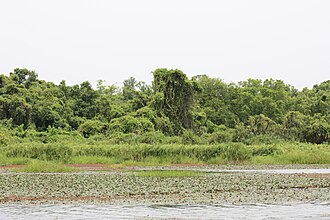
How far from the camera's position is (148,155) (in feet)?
116

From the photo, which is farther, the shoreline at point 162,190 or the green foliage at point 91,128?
the green foliage at point 91,128

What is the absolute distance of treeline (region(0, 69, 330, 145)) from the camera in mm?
46469

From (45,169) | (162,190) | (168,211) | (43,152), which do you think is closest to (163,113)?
(43,152)

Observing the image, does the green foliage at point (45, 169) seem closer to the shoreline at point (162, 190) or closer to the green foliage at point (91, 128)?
the shoreline at point (162, 190)

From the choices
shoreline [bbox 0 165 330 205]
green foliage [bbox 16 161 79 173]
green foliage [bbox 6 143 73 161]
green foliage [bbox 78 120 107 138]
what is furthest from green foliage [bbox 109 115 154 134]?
shoreline [bbox 0 165 330 205]

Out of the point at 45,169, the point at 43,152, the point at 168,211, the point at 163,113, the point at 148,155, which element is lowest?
the point at 168,211

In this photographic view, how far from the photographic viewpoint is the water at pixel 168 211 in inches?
488

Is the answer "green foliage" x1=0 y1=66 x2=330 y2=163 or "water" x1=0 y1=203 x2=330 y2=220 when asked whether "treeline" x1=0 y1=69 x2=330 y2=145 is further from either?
"water" x1=0 y1=203 x2=330 y2=220

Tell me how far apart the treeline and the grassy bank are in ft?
19.2

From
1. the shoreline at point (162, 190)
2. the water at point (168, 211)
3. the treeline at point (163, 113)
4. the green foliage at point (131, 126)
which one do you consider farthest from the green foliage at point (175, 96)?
the water at point (168, 211)

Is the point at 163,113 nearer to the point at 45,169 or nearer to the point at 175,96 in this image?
the point at 175,96

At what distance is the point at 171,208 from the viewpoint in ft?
45.3

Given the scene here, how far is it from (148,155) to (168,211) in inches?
865

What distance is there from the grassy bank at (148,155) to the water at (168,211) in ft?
64.4
